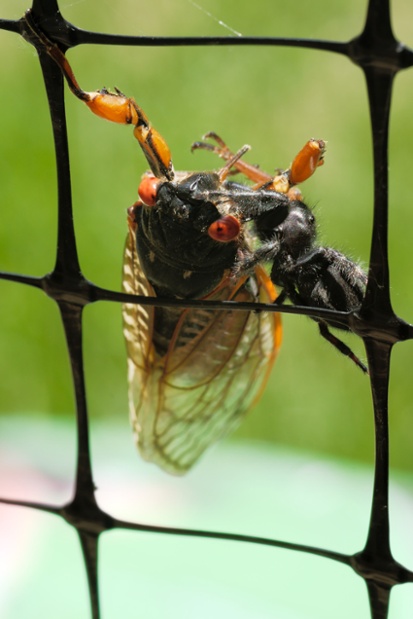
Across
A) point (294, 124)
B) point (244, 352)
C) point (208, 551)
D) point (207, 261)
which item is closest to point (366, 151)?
point (294, 124)

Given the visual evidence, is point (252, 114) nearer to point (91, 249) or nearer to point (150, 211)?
point (91, 249)

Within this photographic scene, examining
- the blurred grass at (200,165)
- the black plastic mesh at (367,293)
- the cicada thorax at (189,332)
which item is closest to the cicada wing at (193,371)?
the cicada thorax at (189,332)

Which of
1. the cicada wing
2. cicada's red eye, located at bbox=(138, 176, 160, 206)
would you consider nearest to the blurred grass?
the cicada wing

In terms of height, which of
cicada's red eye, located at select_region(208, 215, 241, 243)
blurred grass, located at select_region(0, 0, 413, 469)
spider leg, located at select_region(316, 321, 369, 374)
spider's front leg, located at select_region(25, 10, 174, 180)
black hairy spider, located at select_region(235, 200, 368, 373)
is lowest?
blurred grass, located at select_region(0, 0, 413, 469)

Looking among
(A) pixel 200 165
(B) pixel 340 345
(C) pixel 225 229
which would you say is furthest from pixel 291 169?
(A) pixel 200 165

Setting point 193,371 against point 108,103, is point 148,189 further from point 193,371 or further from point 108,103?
point 193,371

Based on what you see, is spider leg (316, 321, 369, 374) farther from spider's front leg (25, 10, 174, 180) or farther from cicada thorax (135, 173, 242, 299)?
spider's front leg (25, 10, 174, 180)

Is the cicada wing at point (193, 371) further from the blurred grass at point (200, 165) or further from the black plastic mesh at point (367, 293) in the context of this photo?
the blurred grass at point (200, 165)

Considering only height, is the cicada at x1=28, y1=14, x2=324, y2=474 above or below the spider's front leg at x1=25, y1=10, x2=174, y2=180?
below
